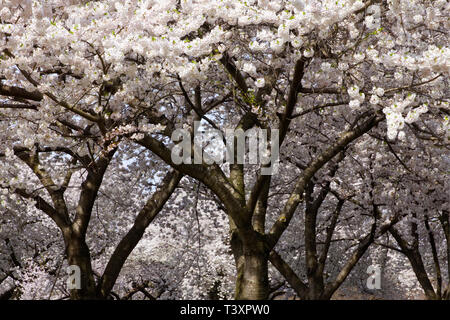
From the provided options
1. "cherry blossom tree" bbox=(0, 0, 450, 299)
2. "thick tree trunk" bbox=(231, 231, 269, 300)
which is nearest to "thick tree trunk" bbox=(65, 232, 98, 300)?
"cherry blossom tree" bbox=(0, 0, 450, 299)

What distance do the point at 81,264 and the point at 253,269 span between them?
3072 mm

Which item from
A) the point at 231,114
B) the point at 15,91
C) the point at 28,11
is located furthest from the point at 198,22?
the point at 231,114

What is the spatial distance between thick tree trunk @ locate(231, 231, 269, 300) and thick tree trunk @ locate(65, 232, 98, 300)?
8.51ft

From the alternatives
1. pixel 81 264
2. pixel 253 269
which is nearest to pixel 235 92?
pixel 253 269

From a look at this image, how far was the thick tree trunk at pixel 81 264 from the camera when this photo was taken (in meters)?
9.02

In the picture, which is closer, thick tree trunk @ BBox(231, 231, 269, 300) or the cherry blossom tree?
the cherry blossom tree

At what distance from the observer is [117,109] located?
7.65 metres

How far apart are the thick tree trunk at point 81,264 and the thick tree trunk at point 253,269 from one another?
8.51 ft

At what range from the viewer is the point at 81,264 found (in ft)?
30.2

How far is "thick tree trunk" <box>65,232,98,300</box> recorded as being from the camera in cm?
902

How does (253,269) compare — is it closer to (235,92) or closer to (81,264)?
(235,92)

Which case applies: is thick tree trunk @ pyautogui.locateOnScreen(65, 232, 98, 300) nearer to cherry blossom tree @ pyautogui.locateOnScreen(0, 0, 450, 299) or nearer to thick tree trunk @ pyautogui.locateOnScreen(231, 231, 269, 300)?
cherry blossom tree @ pyautogui.locateOnScreen(0, 0, 450, 299)

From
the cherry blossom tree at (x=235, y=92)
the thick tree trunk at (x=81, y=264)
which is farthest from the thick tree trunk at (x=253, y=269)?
the thick tree trunk at (x=81, y=264)
